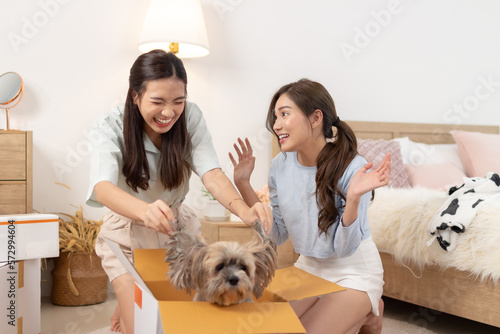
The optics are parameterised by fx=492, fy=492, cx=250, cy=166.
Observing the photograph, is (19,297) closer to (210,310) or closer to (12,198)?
(12,198)

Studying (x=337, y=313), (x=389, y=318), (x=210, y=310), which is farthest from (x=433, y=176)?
(x=210, y=310)

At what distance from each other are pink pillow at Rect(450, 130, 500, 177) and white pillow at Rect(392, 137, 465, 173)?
0.18 feet

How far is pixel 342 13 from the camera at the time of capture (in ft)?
12.0

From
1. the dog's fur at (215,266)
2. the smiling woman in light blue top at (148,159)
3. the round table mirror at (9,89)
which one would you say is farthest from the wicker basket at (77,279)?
the dog's fur at (215,266)

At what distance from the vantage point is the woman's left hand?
1.40 meters

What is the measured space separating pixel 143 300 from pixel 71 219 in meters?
1.99

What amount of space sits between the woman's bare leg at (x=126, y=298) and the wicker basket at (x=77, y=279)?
1.09 metres

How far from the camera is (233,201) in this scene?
1.60m

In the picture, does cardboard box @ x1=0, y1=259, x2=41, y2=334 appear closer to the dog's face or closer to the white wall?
the white wall

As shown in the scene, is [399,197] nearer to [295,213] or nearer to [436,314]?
[436,314]

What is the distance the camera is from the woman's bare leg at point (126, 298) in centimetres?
162

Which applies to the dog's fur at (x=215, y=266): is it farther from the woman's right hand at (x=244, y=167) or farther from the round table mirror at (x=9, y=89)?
the round table mirror at (x=9, y=89)

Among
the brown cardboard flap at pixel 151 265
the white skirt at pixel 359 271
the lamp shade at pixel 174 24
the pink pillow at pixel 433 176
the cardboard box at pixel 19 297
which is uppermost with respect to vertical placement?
the lamp shade at pixel 174 24

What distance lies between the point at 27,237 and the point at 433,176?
248 centimetres
